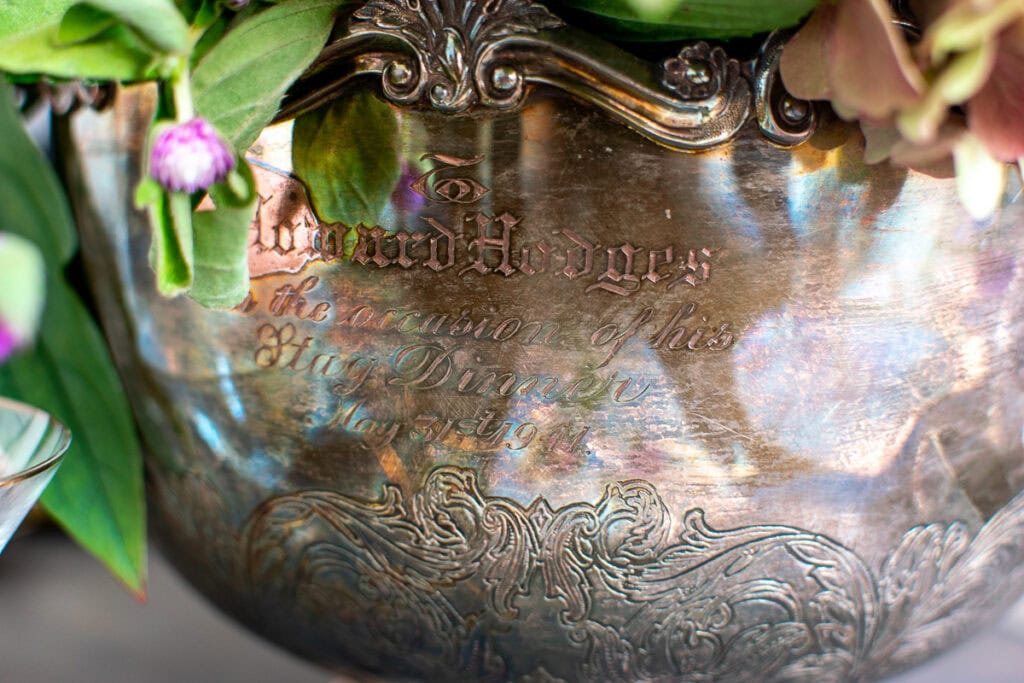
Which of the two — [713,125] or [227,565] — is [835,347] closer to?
[713,125]

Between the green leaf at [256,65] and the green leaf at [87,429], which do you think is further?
the green leaf at [87,429]

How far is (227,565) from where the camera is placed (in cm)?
28

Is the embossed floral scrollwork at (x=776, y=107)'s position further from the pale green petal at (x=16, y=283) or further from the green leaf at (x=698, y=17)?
the pale green petal at (x=16, y=283)

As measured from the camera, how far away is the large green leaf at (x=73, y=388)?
30cm

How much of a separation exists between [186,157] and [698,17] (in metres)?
0.10

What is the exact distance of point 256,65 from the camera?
203 mm

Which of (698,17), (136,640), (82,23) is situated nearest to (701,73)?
(698,17)

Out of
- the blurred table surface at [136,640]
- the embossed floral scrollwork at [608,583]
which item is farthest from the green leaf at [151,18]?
the blurred table surface at [136,640]

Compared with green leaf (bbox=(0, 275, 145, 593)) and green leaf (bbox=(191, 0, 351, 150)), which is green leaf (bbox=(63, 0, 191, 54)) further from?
green leaf (bbox=(0, 275, 145, 593))

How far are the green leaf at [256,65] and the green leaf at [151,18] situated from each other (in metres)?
0.01

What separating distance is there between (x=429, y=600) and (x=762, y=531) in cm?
8

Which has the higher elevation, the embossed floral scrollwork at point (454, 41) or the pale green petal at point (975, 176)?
the pale green petal at point (975, 176)

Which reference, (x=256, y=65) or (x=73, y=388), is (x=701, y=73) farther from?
(x=73, y=388)

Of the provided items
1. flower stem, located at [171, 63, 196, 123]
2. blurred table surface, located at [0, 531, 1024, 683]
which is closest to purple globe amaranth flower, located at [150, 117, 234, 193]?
flower stem, located at [171, 63, 196, 123]
